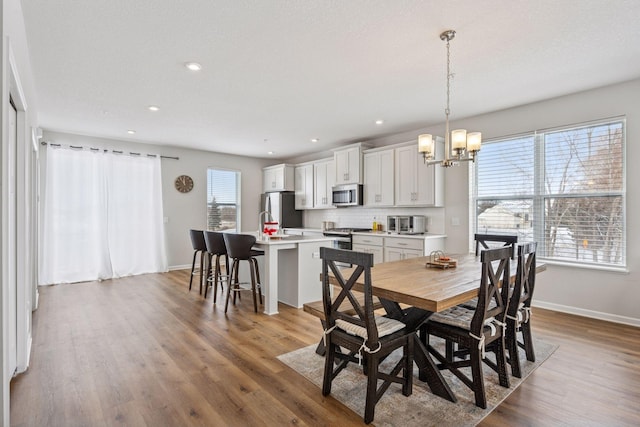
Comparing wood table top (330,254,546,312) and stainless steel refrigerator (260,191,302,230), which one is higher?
stainless steel refrigerator (260,191,302,230)

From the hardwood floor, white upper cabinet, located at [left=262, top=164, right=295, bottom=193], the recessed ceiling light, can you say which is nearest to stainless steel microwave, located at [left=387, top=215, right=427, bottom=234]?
the hardwood floor

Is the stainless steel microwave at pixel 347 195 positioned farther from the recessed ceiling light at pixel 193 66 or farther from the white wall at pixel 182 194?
the recessed ceiling light at pixel 193 66

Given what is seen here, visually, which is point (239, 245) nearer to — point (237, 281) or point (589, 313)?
point (237, 281)

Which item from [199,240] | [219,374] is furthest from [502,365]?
[199,240]

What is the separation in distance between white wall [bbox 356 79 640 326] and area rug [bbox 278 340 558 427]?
1617 millimetres

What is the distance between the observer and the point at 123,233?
5.98m

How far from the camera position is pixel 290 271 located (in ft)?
13.6

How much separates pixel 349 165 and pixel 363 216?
1.03 meters

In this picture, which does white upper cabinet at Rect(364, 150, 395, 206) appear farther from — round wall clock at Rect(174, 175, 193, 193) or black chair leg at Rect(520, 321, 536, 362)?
round wall clock at Rect(174, 175, 193, 193)

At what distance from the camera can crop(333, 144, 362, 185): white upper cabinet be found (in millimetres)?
5902

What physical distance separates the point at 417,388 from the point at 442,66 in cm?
274

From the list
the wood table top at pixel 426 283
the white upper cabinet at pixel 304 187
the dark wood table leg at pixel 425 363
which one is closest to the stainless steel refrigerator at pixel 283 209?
the white upper cabinet at pixel 304 187

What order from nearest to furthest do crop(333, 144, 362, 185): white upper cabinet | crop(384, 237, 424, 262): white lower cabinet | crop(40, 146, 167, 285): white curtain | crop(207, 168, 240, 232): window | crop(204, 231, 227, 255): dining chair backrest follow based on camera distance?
crop(204, 231, 227, 255): dining chair backrest, crop(384, 237, 424, 262): white lower cabinet, crop(40, 146, 167, 285): white curtain, crop(333, 144, 362, 185): white upper cabinet, crop(207, 168, 240, 232): window

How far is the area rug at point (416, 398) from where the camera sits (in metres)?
1.89
